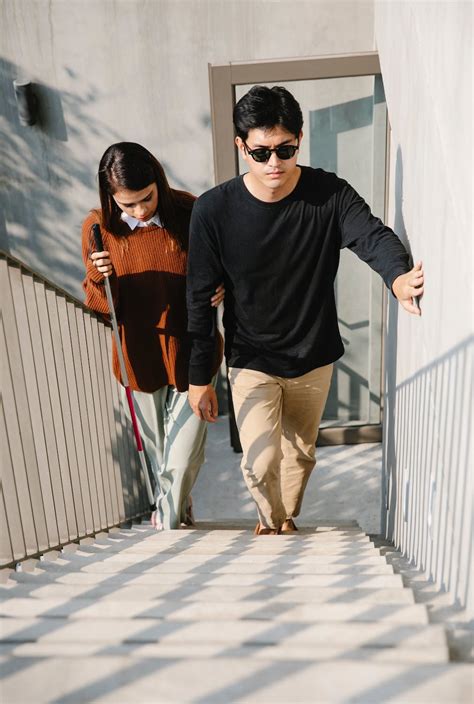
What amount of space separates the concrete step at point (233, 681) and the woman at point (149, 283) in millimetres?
1516

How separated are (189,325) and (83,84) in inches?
117


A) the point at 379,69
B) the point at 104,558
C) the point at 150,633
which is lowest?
the point at 104,558

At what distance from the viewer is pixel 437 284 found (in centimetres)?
177

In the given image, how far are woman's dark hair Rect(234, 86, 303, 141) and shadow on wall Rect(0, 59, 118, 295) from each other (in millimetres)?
2997

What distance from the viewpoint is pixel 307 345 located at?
2564mm

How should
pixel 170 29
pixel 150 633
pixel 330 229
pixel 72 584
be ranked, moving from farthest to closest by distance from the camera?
pixel 170 29
pixel 330 229
pixel 72 584
pixel 150 633

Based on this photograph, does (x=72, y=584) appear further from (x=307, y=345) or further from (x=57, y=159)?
(x=57, y=159)

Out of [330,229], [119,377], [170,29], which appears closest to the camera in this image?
[330,229]

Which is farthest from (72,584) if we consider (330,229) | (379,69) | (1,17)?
(1,17)

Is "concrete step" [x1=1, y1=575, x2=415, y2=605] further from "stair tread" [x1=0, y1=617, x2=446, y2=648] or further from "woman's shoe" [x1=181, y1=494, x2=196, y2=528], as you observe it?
"woman's shoe" [x1=181, y1=494, x2=196, y2=528]

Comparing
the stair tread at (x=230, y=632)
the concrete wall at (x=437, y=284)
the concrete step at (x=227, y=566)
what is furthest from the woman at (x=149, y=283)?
the stair tread at (x=230, y=632)

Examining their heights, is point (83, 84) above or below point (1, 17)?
below

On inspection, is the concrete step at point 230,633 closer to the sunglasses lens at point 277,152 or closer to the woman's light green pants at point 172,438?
the sunglasses lens at point 277,152

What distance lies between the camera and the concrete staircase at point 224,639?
3.64ft
